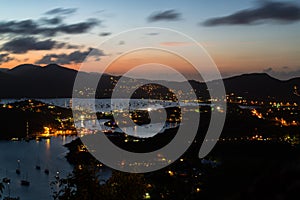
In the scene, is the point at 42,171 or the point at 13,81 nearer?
the point at 42,171

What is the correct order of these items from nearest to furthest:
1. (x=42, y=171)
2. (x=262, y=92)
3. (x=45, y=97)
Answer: (x=42, y=171), (x=262, y=92), (x=45, y=97)

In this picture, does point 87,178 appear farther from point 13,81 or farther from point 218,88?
point 13,81

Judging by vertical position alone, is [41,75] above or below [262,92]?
above

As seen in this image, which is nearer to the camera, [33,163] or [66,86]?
[33,163]

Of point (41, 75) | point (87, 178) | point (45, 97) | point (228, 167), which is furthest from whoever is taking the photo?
point (41, 75)

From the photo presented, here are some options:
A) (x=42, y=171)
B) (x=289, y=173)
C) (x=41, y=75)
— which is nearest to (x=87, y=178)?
(x=289, y=173)

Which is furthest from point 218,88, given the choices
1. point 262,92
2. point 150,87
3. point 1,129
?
point 1,129

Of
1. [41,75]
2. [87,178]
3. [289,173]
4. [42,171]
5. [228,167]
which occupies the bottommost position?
[42,171]
